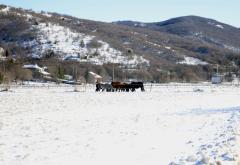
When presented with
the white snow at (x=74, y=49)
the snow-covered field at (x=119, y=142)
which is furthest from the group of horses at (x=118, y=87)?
the white snow at (x=74, y=49)

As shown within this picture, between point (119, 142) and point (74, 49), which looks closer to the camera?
point (119, 142)

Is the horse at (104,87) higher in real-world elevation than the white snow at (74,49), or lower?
lower

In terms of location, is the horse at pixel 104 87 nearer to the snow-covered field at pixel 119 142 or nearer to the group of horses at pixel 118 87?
the group of horses at pixel 118 87

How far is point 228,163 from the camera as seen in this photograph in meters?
9.58

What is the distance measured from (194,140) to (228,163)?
12.0 feet

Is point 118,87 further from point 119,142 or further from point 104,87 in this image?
point 119,142

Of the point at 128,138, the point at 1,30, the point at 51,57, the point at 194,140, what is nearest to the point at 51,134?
the point at 128,138

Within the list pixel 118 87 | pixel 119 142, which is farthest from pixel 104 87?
pixel 119 142

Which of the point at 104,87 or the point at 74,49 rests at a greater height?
the point at 74,49

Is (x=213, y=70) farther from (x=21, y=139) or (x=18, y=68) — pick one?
(x=21, y=139)

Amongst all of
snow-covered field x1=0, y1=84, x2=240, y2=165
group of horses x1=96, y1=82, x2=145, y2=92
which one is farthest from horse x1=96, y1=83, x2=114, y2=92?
snow-covered field x1=0, y1=84, x2=240, y2=165

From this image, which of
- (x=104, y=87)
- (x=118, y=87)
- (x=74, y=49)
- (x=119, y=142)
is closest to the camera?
(x=119, y=142)

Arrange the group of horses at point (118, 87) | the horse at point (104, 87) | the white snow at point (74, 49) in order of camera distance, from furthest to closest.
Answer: the white snow at point (74, 49), the group of horses at point (118, 87), the horse at point (104, 87)

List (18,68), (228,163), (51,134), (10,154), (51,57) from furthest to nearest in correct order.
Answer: (51,57) → (18,68) → (51,134) → (10,154) → (228,163)
